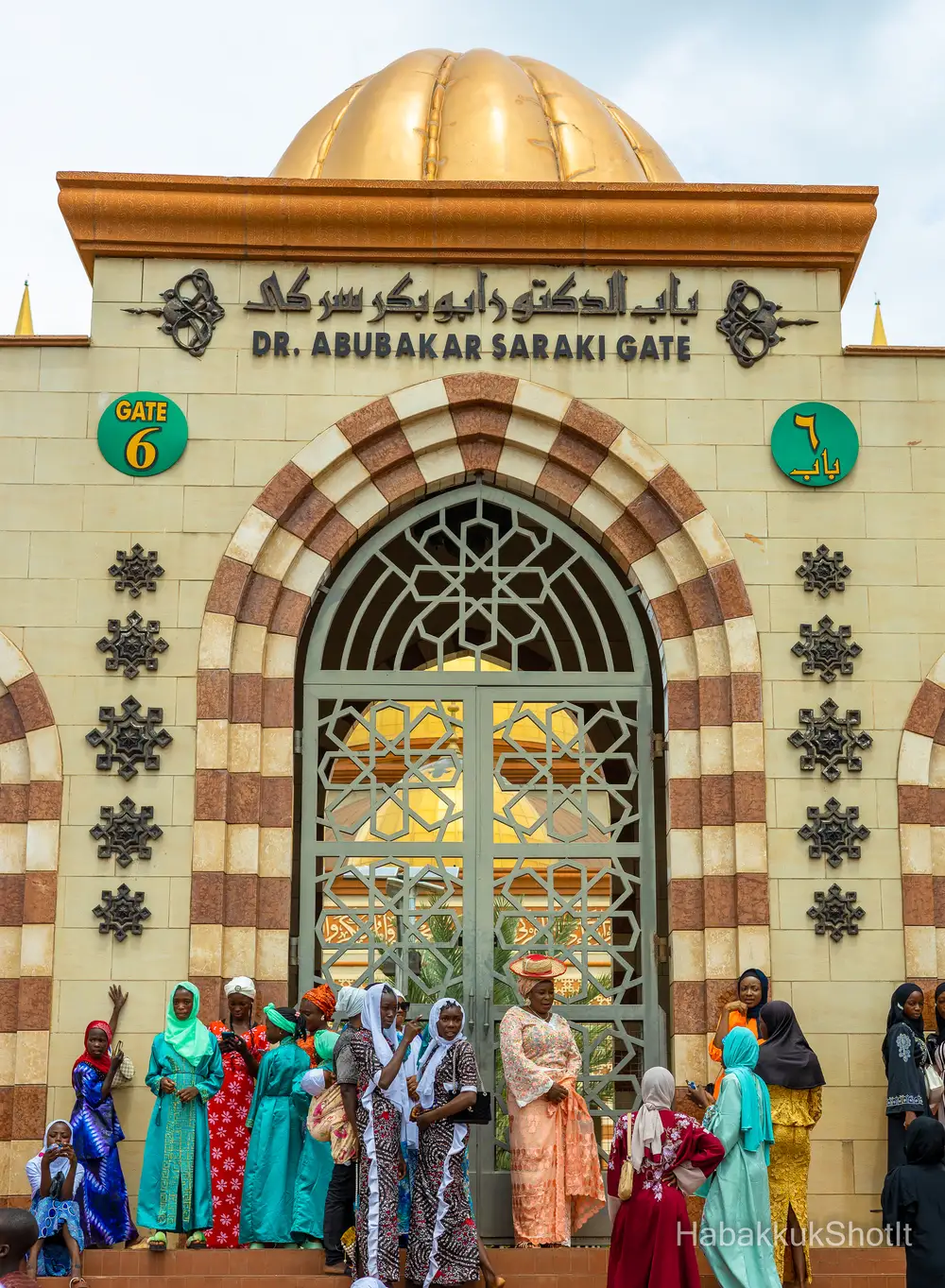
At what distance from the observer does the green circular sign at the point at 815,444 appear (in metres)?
11.2

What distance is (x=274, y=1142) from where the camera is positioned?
927 cm

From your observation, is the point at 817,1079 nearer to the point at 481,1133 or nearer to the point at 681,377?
the point at 481,1133

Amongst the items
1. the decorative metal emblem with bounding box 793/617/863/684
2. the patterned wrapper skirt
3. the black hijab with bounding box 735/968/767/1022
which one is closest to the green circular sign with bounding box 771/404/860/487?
the decorative metal emblem with bounding box 793/617/863/684

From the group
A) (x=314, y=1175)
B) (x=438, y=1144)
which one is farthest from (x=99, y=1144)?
(x=438, y=1144)

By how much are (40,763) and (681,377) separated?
4541 mm

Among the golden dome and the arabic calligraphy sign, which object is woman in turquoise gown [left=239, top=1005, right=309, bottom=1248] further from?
the golden dome

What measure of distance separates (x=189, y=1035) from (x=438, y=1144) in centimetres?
165

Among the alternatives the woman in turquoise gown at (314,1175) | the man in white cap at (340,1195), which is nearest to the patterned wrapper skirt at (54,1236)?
the woman in turquoise gown at (314,1175)

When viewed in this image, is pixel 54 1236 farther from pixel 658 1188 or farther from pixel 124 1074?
pixel 658 1188

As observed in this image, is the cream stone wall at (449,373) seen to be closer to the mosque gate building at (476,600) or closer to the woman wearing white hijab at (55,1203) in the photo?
the mosque gate building at (476,600)

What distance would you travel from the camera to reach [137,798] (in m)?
10.7

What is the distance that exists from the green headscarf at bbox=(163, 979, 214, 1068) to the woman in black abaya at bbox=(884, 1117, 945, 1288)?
3559 millimetres

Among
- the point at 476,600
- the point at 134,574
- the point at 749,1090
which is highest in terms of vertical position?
the point at 134,574

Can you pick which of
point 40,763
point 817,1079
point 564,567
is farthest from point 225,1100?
point 564,567
